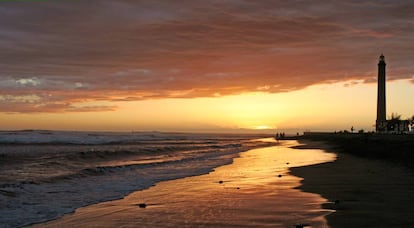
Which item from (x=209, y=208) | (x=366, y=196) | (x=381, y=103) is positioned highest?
(x=381, y=103)

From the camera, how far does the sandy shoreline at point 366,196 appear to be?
9.45m

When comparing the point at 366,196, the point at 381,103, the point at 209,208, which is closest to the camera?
the point at 209,208

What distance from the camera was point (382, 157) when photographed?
30.2 m

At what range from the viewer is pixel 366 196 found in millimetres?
12734

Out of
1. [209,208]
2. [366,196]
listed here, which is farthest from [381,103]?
[209,208]

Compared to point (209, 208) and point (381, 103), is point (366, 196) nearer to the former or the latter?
point (209, 208)

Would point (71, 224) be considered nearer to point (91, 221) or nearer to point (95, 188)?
point (91, 221)

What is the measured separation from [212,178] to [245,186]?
3742 mm

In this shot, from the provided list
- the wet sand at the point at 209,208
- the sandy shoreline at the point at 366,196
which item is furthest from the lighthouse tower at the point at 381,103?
the wet sand at the point at 209,208

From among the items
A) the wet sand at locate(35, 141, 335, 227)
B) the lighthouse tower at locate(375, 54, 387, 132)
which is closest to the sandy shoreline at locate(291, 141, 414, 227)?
the wet sand at locate(35, 141, 335, 227)

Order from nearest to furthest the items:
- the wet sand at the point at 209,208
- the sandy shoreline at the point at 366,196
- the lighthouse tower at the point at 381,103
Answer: the sandy shoreline at the point at 366,196 < the wet sand at the point at 209,208 < the lighthouse tower at the point at 381,103

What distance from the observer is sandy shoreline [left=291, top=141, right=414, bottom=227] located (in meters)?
9.45

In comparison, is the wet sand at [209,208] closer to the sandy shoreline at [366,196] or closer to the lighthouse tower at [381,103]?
the sandy shoreline at [366,196]

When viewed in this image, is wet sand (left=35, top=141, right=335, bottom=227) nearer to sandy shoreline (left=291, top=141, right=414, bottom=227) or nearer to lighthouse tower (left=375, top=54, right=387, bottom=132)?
sandy shoreline (left=291, top=141, right=414, bottom=227)
